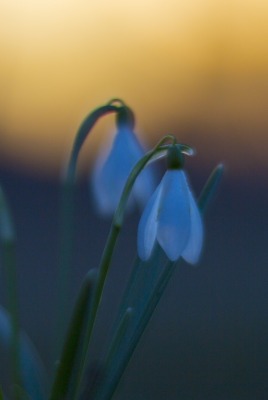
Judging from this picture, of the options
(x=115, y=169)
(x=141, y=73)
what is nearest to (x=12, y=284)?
(x=115, y=169)

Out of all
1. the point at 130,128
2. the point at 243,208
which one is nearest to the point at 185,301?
the point at 243,208

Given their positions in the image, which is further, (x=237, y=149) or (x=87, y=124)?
(x=237, y=149)

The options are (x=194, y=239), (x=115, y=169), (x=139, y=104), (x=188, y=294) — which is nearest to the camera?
(x=194, y=239)

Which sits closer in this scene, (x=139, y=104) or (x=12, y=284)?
(x=12, y=284)

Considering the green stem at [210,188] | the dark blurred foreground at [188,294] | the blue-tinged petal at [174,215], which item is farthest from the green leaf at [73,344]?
the dark blurred foreground at [188,294]

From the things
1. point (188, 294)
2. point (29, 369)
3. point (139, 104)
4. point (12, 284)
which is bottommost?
point (188, 294)

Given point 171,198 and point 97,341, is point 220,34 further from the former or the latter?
point 171,198

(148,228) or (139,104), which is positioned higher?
(148,228)

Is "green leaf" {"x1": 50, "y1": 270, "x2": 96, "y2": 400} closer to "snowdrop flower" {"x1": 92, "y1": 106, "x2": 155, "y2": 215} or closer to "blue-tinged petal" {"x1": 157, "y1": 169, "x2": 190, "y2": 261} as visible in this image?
"blue-tinged petal" {"x1": 157, "y1": 169, "x2": 190, "y2": 261}

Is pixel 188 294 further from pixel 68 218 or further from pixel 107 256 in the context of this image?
pixel 107 256
